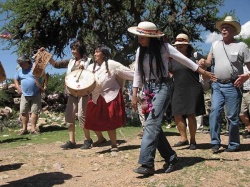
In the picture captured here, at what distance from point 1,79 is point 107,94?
2.21m

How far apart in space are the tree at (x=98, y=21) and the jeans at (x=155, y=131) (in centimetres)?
824

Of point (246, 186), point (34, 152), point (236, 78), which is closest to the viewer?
point (246, 186)

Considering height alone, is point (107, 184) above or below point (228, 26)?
below

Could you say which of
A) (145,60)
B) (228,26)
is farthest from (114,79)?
(228,26)

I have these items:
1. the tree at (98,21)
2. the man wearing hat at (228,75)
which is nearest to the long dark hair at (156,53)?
the man wearing hat at (228,75)

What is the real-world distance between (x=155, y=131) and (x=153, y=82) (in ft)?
2.02

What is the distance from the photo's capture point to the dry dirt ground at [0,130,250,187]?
4.46m

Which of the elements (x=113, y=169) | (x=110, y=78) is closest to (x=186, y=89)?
(x=110, y=78)

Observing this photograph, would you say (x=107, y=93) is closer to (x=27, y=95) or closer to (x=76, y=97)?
(x=76, y=97)

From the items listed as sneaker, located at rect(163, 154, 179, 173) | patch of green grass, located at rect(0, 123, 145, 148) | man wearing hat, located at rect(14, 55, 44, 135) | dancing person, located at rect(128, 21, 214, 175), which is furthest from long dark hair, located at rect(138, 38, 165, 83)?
man wearing hat, located at rect(14, 55, 44, 135)

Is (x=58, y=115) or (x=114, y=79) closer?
(x=114, y=79)

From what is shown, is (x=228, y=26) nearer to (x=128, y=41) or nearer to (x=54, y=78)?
(x=128, y=41)

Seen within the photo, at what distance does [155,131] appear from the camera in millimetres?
4621

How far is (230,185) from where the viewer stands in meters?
→ 4.26
